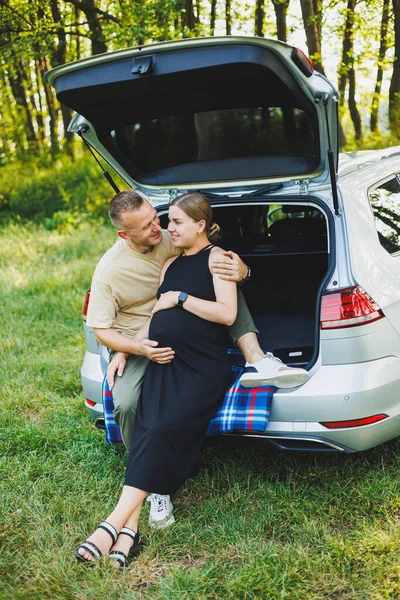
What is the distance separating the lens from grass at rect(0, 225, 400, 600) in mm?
2482

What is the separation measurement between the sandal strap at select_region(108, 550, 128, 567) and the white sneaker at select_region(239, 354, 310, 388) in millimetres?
898

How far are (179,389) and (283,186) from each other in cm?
120

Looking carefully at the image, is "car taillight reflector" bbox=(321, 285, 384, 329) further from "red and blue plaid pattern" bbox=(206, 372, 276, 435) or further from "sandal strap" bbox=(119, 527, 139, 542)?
"sandal strap" bbox=(119, 527, 139, 542)

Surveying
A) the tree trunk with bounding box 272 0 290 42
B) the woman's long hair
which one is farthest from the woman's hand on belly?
the tree trunk with bounding box 272 0 290 42

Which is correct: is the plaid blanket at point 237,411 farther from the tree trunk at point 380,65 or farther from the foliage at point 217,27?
the tree trunk at point 380,65

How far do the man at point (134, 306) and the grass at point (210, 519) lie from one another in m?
0.29

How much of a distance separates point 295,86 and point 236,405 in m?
1.52

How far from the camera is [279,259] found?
4.43 m

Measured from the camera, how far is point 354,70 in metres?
10.8

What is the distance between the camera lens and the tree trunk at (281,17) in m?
9.66

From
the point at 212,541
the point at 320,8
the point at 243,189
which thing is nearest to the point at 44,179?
the point at 320,8

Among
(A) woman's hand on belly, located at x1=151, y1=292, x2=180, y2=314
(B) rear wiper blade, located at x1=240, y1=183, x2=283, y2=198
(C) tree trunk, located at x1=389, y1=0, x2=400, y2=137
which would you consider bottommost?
(C) tree trunk, located at x1=389, y1=0, x2=400, y2=137

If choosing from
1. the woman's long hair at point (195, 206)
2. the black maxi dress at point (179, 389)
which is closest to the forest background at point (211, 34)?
the woman's long hair at point (195, 206)

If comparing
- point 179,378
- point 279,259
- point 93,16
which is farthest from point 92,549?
point 93,16
